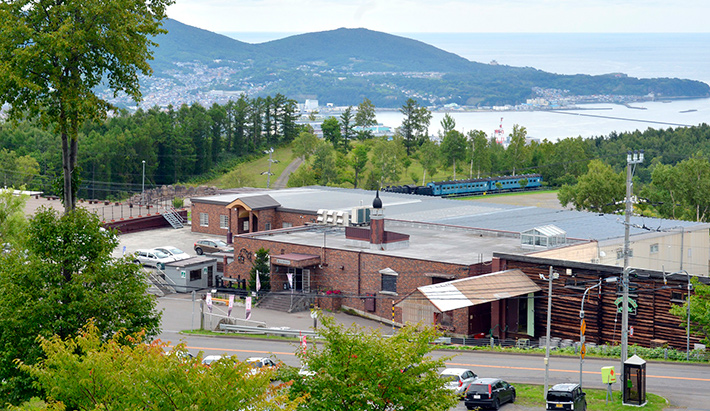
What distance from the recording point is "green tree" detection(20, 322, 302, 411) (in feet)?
52.9

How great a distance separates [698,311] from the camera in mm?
36188

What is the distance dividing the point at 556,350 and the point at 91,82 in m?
24.9

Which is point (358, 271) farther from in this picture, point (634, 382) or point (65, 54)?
point (65, 54)

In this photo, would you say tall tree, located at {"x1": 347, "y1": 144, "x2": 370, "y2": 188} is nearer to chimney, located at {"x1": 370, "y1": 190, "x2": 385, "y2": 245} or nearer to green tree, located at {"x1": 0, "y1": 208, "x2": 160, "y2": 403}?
chimney, located at {"x1": 370, "y1": 190, "x2": 385, "y2": 245}

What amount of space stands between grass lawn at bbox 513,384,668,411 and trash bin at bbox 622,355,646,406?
33cm

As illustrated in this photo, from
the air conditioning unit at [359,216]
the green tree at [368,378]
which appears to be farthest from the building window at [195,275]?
the green tree at [368,378]

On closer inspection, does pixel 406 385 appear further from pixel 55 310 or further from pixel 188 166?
pixel 188 166

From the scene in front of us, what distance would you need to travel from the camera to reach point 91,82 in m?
24.6

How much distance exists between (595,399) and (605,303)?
948cm

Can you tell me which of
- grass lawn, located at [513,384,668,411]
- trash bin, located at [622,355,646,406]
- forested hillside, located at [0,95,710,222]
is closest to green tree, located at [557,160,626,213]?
forested hillside, located at [0,95,710,222]

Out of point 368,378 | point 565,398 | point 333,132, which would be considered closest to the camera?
point 368,378

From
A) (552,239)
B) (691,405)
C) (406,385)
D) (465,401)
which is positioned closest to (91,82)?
(406,385)

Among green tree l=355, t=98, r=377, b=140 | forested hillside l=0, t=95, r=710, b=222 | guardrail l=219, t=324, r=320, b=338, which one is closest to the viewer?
guardrail l=219, t=324, r=320, b=338

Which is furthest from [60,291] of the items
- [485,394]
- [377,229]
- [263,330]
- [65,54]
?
[377,229]
